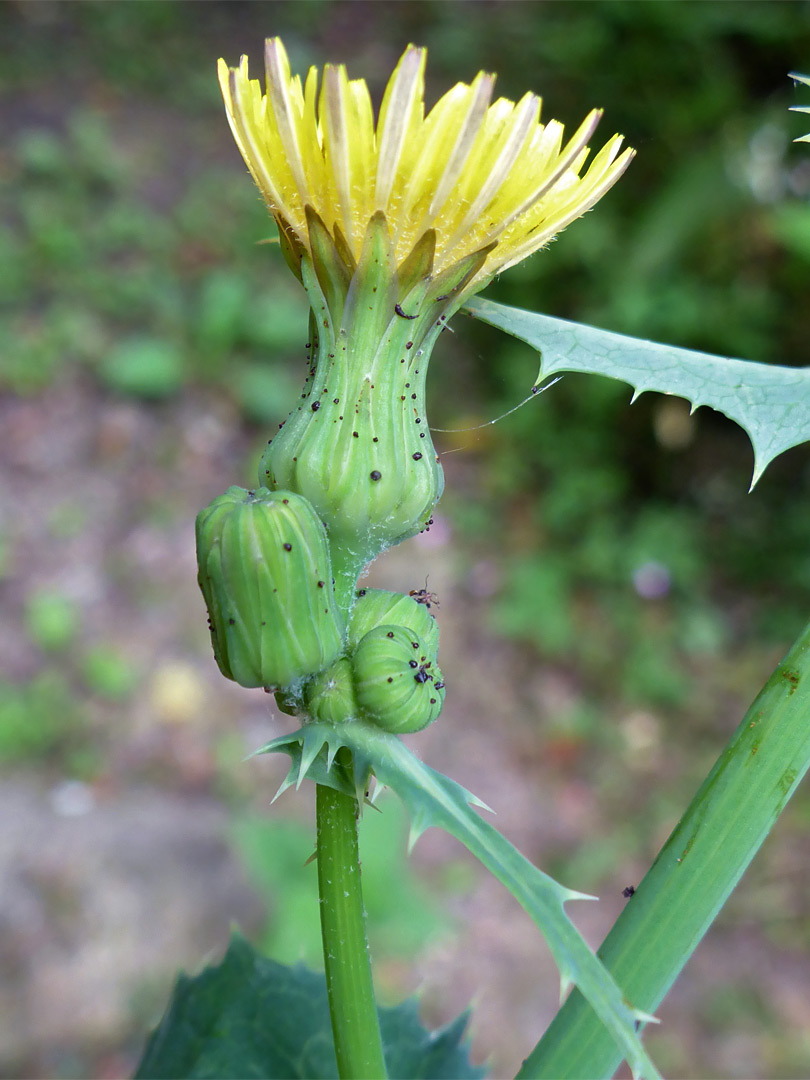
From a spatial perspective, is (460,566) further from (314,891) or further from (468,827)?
(468,827)

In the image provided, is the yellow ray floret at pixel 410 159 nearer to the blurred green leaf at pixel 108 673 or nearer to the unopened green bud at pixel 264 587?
the unopened green bud at pixel 264 587

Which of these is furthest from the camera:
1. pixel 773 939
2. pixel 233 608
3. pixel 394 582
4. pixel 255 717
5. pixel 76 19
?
pixel 76 19

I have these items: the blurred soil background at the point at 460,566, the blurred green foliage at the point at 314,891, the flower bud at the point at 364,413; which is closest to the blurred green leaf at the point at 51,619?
the blurred soil background at the point at 460,566

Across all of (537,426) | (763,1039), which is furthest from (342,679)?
(537,426)

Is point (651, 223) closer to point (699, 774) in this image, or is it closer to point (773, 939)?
point (699, 774)

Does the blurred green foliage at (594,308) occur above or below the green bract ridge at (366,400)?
above

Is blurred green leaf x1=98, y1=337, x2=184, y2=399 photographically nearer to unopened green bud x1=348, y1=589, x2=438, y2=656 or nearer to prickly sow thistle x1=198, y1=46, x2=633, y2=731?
prickly sow thistle x1=198, y1=46, x2=633, y2=731
